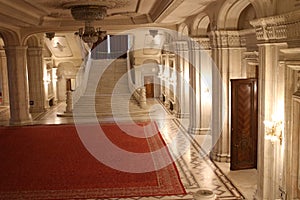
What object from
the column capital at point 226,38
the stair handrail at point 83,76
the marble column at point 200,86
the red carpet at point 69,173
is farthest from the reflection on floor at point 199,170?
the stair handrail at point 83,76

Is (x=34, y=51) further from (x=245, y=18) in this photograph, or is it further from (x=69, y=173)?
(x=245, y=18)

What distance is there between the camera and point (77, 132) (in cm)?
1359

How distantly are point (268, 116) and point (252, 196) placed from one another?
1865 millimetres

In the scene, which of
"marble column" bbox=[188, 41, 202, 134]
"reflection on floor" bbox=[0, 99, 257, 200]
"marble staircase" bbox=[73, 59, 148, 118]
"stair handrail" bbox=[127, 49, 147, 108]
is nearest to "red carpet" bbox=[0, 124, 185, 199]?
"reflection on floor" bbox=[0, 99, 257, 200]

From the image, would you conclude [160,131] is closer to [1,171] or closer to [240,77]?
[240,77]

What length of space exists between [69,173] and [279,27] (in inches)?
233

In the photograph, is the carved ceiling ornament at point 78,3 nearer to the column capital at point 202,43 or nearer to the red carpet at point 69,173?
the column capital at point 202,43

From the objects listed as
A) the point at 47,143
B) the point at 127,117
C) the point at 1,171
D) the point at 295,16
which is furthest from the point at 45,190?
the point at 127,117

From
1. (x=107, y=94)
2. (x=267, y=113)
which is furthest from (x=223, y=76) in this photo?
(x=107, y=94)

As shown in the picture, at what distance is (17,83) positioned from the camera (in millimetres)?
15383

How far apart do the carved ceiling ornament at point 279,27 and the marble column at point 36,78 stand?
14.3 m

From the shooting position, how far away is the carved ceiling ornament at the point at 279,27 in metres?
5.52

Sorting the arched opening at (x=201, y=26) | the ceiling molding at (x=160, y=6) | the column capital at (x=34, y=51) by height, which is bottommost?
the column capital at (x=34, y=51)

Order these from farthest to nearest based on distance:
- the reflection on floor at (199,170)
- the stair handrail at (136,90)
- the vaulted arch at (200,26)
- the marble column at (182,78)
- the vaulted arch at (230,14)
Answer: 1. the stair handrail at (136,90)
2. the marble column at (182,78)
3. the vaulted arch at (200,26)
4. the vaulted arch at (230,14)
5. the reflection on floor at (199,170)
